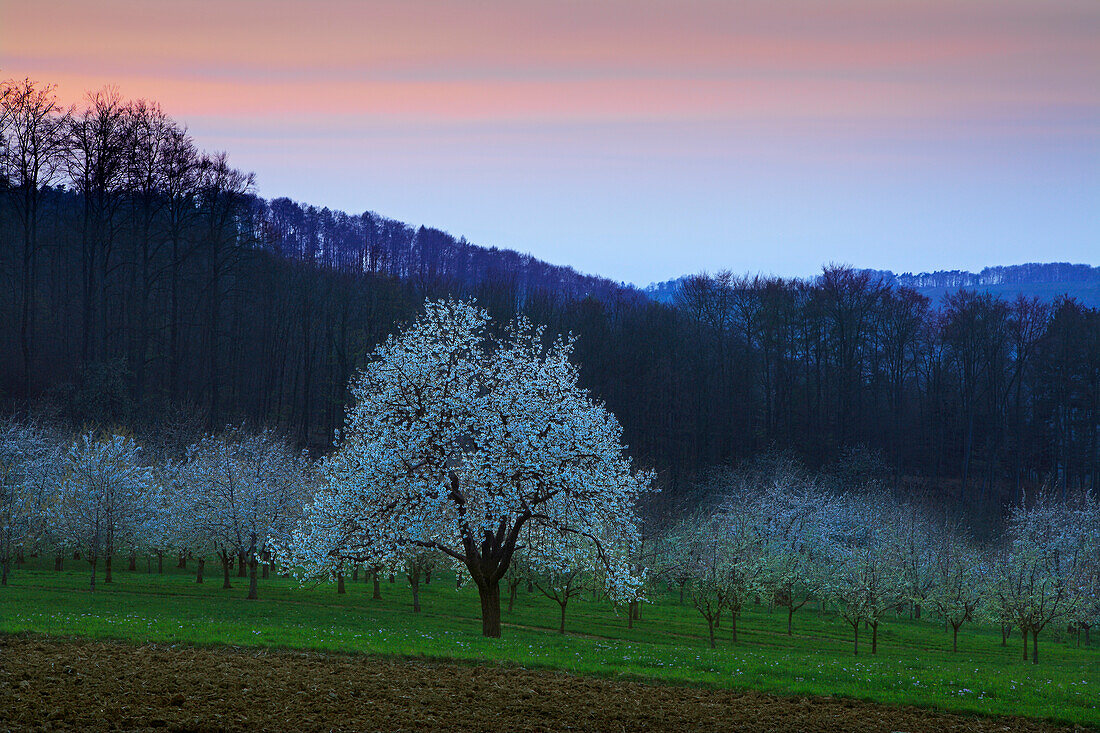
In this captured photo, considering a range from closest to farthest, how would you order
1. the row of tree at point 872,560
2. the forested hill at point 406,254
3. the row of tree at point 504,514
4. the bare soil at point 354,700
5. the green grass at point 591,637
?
the bare soil at point 354,700 → the green grass at point 591,637 → the row of tree at point 504,514 → the row of tree at point 872,560 → the forested hill at point 406,254

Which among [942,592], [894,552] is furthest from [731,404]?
[942,592]

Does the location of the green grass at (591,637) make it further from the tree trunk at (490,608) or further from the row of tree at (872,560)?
the row of tree at (872,560)

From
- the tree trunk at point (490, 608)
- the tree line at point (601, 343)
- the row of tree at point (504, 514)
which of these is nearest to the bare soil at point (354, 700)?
the row of tree at point (504, 514)

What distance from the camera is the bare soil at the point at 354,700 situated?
12.8 m

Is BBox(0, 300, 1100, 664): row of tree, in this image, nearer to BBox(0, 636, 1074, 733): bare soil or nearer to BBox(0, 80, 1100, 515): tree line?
BBox(0, 636, 1074, 733): bare soil

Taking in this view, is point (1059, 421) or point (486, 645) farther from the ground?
point (1059, 421)

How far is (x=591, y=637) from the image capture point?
36000 millimetres

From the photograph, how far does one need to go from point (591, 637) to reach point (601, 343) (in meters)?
61.3

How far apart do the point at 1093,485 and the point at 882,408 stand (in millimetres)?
21558

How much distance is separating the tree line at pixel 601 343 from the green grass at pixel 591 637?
73.0ft

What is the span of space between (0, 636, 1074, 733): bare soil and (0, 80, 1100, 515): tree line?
51.0 m

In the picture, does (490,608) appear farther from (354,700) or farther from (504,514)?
(354,700)

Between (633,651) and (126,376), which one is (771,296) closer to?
(126,376)

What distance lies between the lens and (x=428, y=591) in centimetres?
5028
